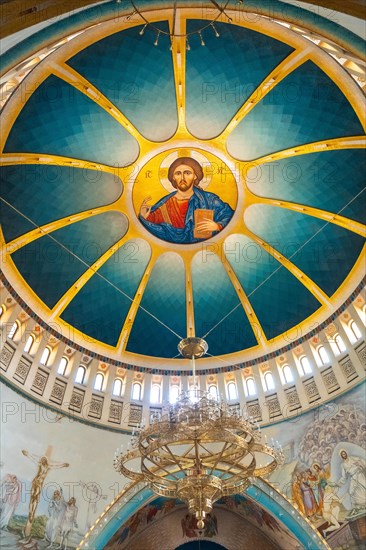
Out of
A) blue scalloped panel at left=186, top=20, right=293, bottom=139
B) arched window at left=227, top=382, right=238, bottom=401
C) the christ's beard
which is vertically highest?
the christ's beard

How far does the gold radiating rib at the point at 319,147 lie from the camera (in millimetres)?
15227

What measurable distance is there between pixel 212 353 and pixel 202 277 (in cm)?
300

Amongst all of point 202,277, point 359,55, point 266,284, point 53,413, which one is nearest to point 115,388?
point 53,413

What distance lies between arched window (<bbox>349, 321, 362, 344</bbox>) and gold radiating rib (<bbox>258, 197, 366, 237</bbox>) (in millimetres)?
3075

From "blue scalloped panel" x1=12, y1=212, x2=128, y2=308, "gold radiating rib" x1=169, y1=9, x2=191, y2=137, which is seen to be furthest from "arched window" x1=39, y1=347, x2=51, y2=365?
"gold radiating rib" x1=169, y1=9, x2=191, y2=137

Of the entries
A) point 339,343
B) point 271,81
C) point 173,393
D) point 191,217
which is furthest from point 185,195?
point 173,393

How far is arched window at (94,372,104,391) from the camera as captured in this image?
755 inches

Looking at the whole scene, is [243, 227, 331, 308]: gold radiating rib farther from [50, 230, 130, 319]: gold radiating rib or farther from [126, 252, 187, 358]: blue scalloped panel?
[50, 230, 130, 319]: gold radiating rib

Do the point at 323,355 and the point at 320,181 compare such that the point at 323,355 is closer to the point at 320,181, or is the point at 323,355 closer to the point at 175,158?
the point at 320,181

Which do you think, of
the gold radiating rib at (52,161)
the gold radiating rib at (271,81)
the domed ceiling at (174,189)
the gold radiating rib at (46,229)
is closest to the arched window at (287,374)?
the domed ceiling at (174,189)

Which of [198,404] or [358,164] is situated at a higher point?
[358,164]

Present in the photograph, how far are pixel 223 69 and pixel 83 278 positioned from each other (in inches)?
335

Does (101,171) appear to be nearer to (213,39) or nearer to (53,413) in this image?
(213,39)

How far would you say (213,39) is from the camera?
45.6ft
